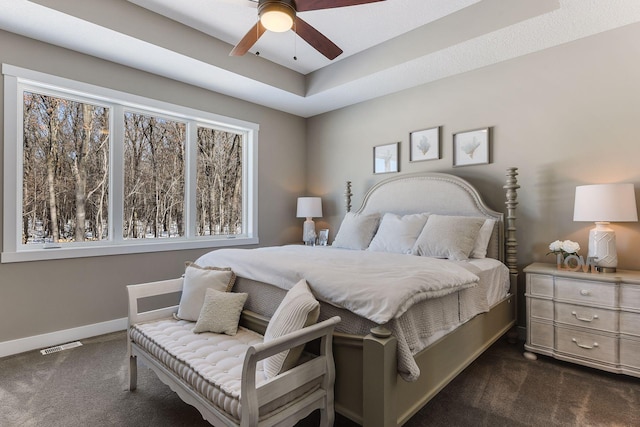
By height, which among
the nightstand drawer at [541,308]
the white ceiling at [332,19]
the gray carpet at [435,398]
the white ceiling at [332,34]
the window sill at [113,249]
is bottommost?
the gray carpet at [435,398]

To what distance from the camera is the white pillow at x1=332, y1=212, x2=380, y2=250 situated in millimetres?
3516

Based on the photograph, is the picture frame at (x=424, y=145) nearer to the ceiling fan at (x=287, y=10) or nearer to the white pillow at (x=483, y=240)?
the white pillow at (x=483, y=240)

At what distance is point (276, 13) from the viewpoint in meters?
1.99

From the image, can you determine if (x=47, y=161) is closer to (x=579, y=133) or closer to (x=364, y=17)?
(x=364, y=17)

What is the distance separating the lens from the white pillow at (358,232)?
11.5ft

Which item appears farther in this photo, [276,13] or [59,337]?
[59,337]

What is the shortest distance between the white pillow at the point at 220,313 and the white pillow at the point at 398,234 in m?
1.59

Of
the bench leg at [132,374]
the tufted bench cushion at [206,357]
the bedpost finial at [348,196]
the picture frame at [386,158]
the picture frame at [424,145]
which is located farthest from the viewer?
the bedpost finial at [348,196]

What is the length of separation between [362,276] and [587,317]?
183 cm

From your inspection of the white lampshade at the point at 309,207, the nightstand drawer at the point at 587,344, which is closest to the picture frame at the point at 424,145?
the white lampshade at the point at 309,207

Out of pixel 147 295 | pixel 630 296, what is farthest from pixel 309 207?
pixel 630 296

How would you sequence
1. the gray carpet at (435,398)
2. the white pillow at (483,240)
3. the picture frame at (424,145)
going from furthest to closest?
the picture frame at (424,145) → the white pillow at (483,240) → the gray carpet at (435,398)

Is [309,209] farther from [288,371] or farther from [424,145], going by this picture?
[288,371]

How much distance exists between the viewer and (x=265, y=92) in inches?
160
